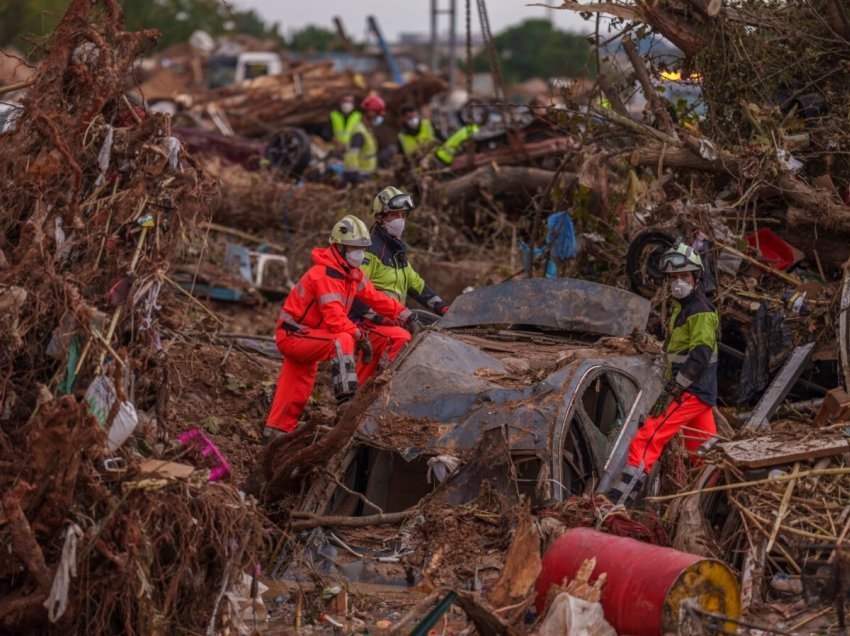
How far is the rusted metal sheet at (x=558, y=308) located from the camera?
29.5ft

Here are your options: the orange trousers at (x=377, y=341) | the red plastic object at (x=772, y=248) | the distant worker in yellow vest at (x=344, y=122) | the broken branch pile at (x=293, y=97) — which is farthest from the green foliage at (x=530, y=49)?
the orange trousers at (x=377, y=341)

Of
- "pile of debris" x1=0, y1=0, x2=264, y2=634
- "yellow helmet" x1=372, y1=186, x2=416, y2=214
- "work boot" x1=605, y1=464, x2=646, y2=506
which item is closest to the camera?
"pile of debris" x1=0, y1=0, x2=264, y2=634

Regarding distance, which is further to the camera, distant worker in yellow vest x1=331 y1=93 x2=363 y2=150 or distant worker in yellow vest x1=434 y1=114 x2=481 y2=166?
distant worker in yellow vest x1=331 y1=93 x2=363 y2=150

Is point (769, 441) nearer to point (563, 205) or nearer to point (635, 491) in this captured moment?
point (635, 491)

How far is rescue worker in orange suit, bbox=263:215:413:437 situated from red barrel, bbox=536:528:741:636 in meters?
2.65

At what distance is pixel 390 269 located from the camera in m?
10.2

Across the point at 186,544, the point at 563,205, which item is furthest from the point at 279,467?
the point at 563,205

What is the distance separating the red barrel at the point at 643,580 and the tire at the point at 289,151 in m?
13.2

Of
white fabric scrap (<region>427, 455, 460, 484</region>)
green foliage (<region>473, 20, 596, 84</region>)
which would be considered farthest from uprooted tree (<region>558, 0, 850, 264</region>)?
green foliage (<region>473, 20, 596, 84</region>)

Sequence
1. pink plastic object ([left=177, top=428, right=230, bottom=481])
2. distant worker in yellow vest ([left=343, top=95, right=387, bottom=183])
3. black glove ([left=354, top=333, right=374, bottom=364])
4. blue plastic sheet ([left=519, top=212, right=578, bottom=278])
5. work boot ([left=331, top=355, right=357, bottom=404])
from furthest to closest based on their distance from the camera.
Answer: distant worker in yellow vest ([left=343, top=95, right=387, bottom=183])
blue plastic sheet ([left=519, top=212, right=578, bottom=278])
black glove ([left=354, top=333, right=374, bottom=364])
work boot ([left=331, top=355, right=357, bottom=404])
pink plastic object ([left=177, top=428, right=230, bottom=481])

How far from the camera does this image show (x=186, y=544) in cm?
600

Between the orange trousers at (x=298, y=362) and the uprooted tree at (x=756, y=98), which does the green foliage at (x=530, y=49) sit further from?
the orange trousers at (x=298, y=362)

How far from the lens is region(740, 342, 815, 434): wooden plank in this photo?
372 inches

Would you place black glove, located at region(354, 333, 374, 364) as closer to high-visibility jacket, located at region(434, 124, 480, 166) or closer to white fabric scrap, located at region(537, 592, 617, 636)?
white fabric scrap, located at region(537, 592, 617, 636)
